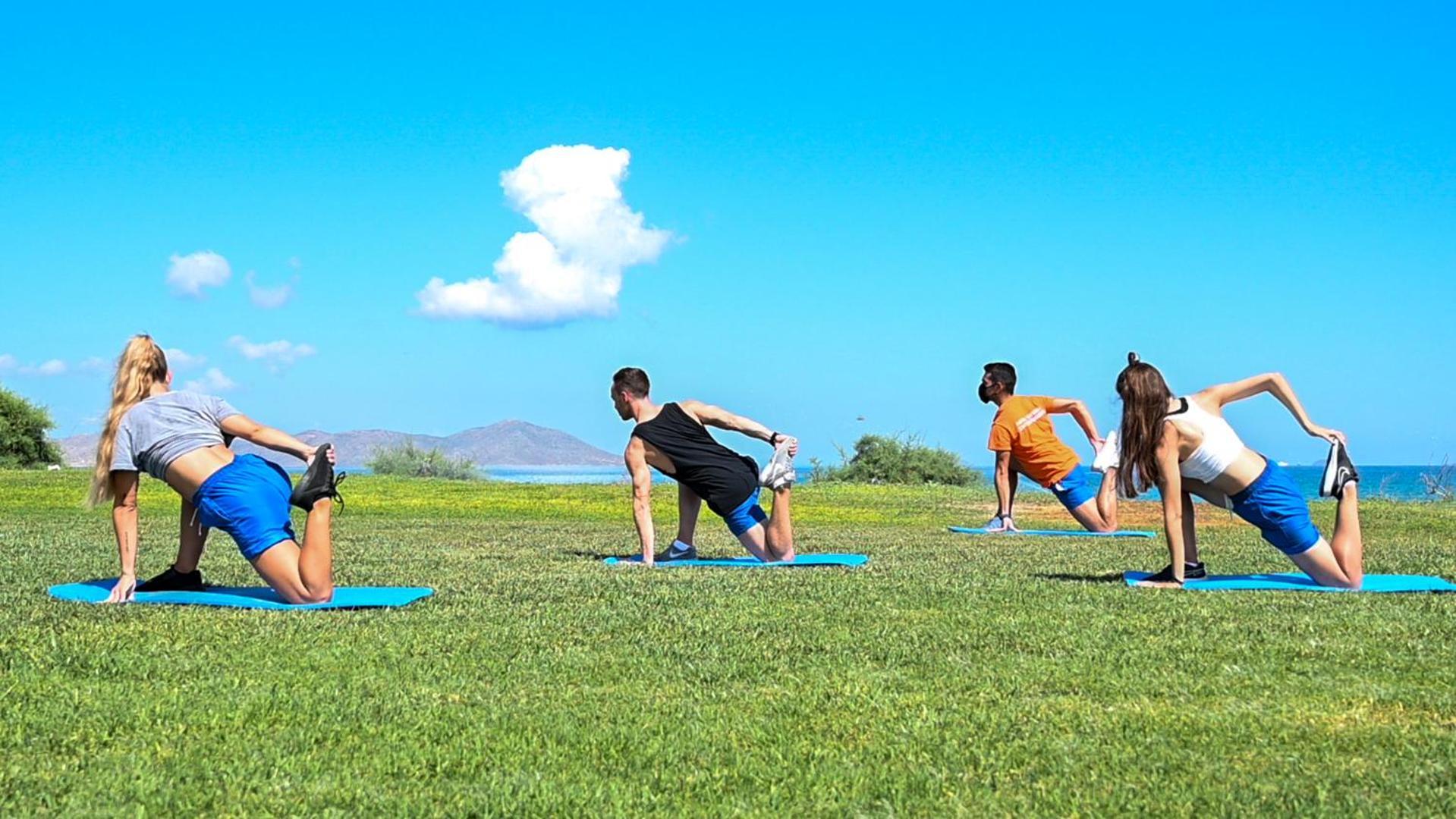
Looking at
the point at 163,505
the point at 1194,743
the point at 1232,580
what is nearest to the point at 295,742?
the point at 1194,743

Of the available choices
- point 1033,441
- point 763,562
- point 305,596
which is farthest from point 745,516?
point 1033,441

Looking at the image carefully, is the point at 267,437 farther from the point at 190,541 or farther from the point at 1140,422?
the point at 1140,422

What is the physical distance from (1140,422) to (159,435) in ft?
20.5

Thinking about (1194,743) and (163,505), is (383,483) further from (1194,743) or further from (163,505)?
(1194,743)

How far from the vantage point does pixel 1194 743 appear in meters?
4.83

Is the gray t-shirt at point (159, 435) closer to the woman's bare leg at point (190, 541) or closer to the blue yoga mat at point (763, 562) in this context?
the woman's bare leg at point (190, 541)

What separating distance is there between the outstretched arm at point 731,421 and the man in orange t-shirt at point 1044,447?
211 inches

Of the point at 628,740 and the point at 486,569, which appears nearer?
the point at 628,740

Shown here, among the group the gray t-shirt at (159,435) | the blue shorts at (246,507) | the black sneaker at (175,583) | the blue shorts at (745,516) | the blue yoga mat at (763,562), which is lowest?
the blue yoga mat at (763,562)

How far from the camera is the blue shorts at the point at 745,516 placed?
462 inches

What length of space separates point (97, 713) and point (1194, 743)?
4.02m

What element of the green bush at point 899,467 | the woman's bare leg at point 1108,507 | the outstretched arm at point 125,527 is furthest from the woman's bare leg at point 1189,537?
the green bush at point 899,467

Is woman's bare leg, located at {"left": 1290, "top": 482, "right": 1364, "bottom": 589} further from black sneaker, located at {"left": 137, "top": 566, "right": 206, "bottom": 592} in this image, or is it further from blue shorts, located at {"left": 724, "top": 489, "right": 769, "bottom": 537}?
black sneaker, located at {"left": 137, "top": 566, "right": 206, "bottom": 592}

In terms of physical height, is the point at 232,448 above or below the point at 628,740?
above
